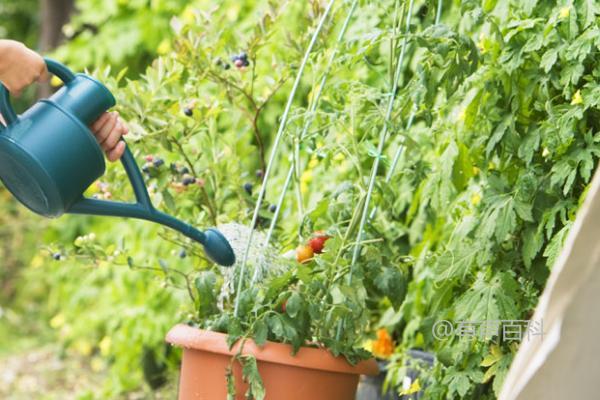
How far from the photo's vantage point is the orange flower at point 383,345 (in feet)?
9.41

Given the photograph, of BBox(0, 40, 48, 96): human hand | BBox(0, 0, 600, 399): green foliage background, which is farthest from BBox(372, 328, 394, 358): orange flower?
BBox(0, 40, 48, 96): human hand

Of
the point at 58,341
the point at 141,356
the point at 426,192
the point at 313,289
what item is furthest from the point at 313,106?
the point at 58,341

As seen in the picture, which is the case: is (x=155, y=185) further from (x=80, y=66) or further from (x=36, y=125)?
(x=80, y=66)

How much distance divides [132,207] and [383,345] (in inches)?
47.5

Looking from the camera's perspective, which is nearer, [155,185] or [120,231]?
[155,185]

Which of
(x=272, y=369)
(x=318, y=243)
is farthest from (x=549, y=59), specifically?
(x=272, y=369)

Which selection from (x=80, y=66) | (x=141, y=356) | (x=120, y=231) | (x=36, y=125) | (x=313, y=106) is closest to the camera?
(x=36, y=125)

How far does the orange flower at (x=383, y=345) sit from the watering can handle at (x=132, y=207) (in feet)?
3.59

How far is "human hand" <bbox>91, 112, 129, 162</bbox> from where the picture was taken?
1849mm

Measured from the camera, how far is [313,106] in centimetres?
224

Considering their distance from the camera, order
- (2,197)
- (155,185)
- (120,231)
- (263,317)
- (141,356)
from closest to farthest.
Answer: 1. (263,317)
2. (155,185)
3. (141,356)
4. (120,231)
5. (2,197)

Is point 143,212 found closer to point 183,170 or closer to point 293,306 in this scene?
point 293,306

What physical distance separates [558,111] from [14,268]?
4999 mm

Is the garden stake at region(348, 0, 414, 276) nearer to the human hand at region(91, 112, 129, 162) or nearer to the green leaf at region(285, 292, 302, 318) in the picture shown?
the green leaf at region(285, 292, 302, 318)
